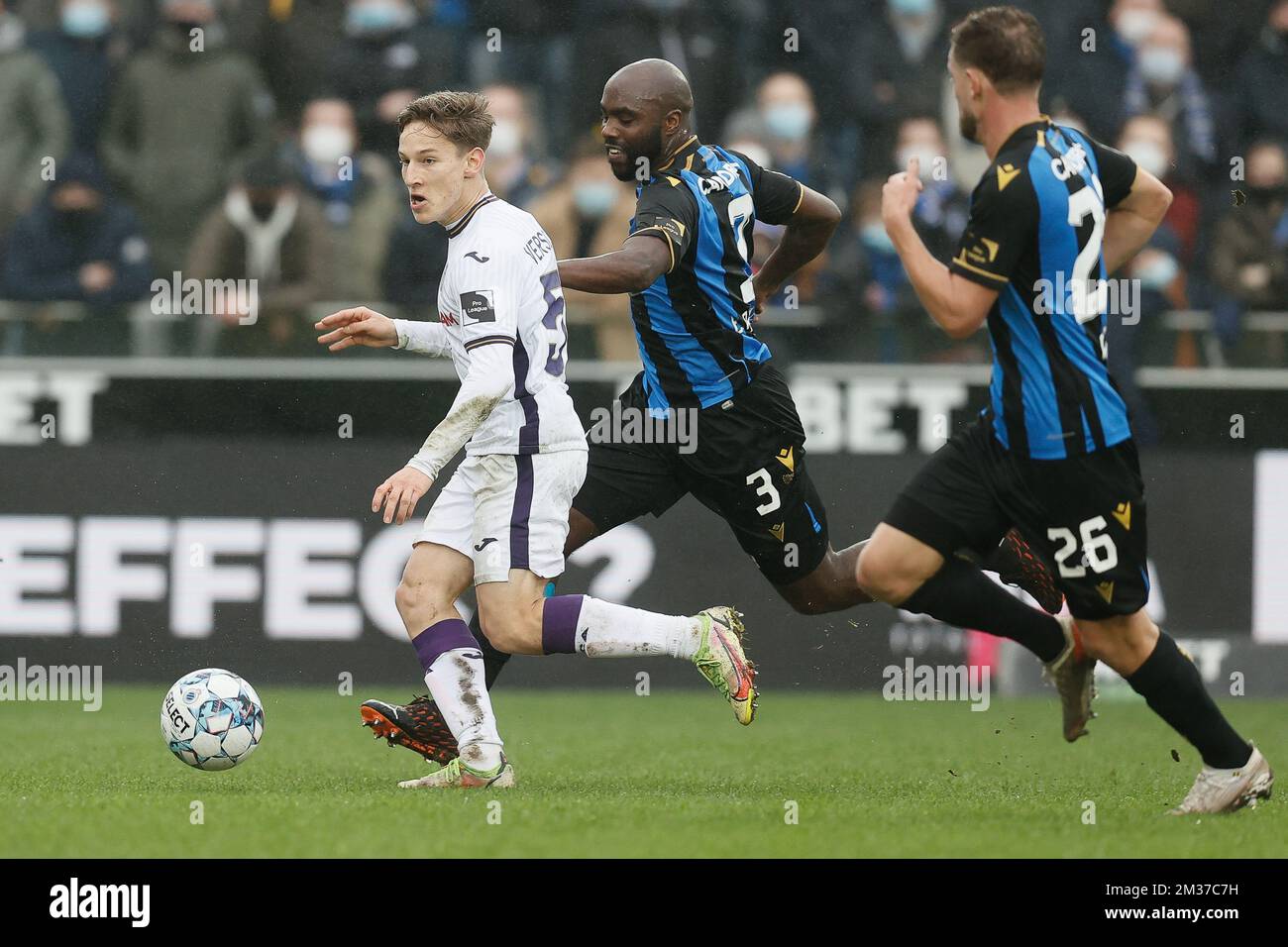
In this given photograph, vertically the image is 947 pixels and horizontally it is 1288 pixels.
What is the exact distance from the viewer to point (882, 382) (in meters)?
9.98

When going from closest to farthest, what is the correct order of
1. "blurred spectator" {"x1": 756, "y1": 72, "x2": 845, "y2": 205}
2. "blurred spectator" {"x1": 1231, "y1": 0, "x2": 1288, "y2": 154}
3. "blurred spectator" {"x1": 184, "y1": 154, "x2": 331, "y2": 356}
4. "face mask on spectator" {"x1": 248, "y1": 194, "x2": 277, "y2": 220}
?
"blurred spectator" {"x1": 184, "y1": 154, "x2": 331, "y2": 356}
"face mask on spectator" {"x1": 248, "y1": 194, "x2": 277, "y2": 220}
"blurred spectator" {"x1": 756, "y1": 72, "x2": 845, "y2": 205}
"blurred spectator" {"x1": 1231, "y1": 0, "x2": 1288, "y2": 154}

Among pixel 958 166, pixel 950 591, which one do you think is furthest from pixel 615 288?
pixel 958 166

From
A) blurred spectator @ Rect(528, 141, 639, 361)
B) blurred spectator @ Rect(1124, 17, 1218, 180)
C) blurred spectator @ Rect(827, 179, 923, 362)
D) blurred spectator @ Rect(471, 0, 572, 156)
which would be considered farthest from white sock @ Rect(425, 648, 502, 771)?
blurred spectator @ Rect(1124, 17, 1218, 180)

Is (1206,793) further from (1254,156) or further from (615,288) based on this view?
(1254,156)

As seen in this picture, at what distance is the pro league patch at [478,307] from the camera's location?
5.88 metres

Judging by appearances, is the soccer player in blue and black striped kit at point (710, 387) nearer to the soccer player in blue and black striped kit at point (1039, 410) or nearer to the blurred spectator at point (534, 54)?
the soccer player in blue and black striped kit at point (1039, 410)

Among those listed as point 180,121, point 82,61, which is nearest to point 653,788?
point 180,121

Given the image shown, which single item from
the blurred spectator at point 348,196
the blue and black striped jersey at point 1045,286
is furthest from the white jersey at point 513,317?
the blurred spectator at point 348,196

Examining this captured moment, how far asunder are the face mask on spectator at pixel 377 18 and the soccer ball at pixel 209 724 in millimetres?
6641

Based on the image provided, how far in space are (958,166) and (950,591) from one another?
611 cm

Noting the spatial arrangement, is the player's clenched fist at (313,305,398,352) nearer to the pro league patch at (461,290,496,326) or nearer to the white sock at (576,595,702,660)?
the pro league patch at (461,290,496,326)

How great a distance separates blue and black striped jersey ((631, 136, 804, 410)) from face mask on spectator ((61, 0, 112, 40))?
666cm

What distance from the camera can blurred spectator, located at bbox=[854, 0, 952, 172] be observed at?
11.6m

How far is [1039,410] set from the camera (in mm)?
5637
